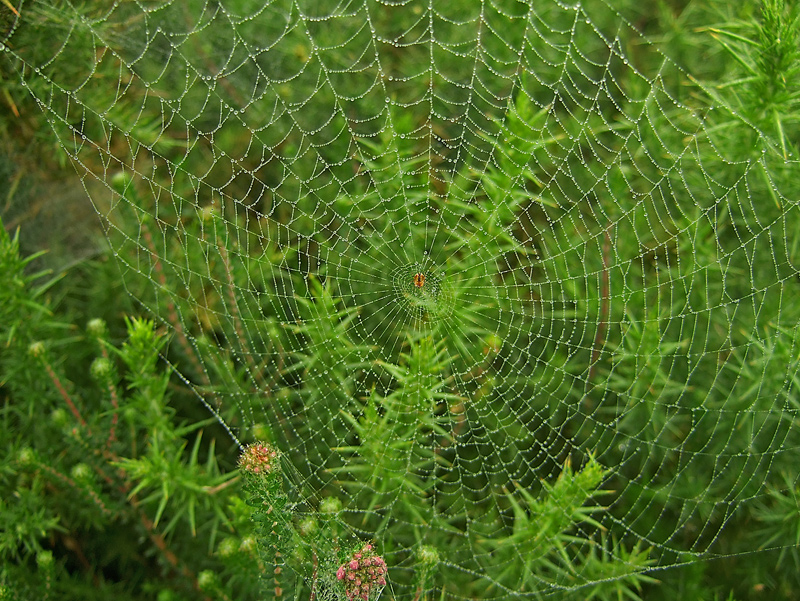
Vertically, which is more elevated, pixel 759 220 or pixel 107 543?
pixel 759 220

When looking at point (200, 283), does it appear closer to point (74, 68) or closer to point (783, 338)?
point (74, 68)

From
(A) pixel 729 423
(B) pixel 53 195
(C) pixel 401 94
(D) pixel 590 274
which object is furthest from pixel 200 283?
(A) pixel 729 423

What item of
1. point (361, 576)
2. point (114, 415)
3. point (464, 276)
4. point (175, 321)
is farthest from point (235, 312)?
point (361, 576)

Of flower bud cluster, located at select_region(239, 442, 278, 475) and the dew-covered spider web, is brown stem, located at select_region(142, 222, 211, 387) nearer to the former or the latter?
the dew-covered spider web

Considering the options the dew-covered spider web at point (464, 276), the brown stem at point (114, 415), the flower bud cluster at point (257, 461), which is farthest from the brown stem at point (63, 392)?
the flower bud cluster at point (257, 461)

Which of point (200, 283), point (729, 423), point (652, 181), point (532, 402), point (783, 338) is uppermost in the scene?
point (652, 181)

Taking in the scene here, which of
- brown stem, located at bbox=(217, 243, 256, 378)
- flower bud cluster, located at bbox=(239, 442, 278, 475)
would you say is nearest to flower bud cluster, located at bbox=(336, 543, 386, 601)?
flower bud cluster, located at bbox=(239, 442, 278, 475)
